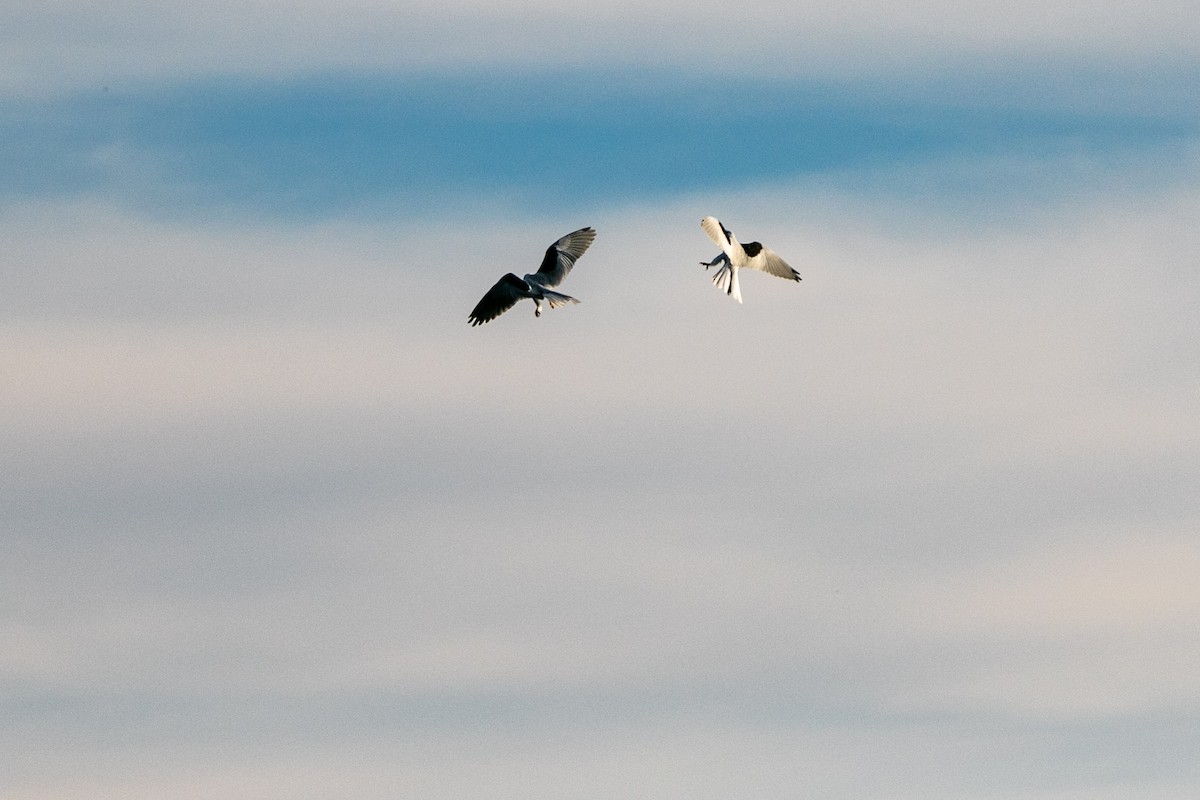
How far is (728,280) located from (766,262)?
12.8 meters

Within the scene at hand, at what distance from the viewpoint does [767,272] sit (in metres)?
134

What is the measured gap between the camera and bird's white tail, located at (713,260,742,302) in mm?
119062

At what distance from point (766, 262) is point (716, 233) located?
32.5ft

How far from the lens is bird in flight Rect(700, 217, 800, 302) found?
399 feet

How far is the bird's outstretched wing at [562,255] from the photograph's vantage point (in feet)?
422

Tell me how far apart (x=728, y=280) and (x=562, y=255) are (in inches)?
498

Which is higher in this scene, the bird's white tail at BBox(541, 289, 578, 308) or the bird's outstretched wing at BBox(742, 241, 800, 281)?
the bird's outstretched wing at BBox(742, 241, 800, 281)

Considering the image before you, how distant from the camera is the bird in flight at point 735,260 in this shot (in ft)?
399

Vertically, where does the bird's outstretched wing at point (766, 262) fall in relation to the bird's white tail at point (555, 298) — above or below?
above

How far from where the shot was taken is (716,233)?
12531 centimetres

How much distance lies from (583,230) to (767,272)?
11.5 meters

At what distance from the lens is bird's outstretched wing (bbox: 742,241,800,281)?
132m

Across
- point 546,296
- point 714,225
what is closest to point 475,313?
point 546,296

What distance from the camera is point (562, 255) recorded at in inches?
5138
